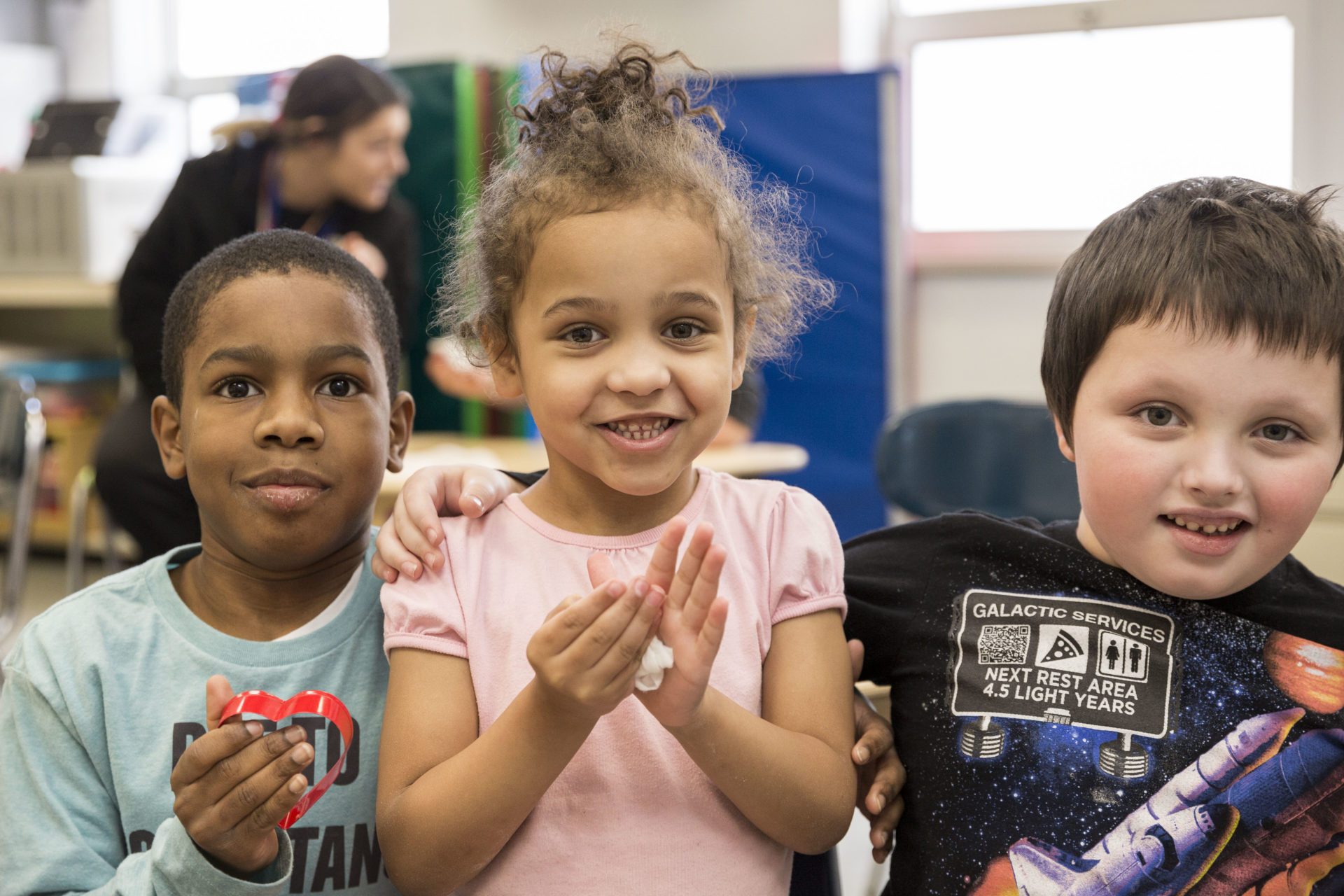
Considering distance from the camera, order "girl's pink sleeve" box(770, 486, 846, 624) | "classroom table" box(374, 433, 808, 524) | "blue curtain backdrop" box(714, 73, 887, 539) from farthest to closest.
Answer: "blue curtain backdrop" box(714, 73, 887, 539) → "classroom table" box(374, 433, 808, 524) → "girl's pink sleeve" box(770, 486, 846, 624)

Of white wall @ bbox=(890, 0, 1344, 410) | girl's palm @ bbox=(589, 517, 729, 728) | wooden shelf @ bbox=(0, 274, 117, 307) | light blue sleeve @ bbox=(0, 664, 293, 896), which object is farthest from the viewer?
wooden shelf @ bbox=(0, 274, 117, 307)

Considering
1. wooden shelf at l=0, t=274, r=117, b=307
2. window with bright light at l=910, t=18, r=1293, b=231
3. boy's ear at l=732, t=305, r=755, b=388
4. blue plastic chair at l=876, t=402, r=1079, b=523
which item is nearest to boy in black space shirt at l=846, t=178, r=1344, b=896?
boy's ear at l=732, t=305, r=755, b=388

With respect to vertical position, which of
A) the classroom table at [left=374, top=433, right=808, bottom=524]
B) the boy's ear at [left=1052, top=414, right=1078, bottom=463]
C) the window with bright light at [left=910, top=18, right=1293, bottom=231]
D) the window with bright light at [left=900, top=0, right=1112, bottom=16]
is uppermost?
the window with bright light at [left=900, top=0, right=1112, bottom=16]

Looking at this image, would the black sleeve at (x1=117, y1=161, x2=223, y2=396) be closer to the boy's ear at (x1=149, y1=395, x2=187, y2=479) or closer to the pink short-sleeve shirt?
the boy's ear at (x1=149, y1=395, x2=187, y2=479)

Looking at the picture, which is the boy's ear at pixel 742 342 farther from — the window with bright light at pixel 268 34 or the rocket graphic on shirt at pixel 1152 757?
the window with bright light at pixel 268 34

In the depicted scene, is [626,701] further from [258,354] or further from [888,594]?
[258,354]

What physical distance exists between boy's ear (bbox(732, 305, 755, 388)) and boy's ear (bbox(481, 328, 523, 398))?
0.58 feet

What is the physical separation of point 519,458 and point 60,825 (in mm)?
1706

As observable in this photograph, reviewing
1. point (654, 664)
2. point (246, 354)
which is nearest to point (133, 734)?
point (246, 354)

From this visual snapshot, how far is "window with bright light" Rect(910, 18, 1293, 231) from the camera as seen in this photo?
3230 millimetres

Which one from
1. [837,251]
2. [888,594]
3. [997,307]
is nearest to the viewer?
[888,594]

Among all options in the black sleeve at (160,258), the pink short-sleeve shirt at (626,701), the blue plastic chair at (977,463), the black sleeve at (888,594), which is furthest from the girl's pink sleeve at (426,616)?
the black sleeve at (160,258)

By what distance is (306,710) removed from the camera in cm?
92

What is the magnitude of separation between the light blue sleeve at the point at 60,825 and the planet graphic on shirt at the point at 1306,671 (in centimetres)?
76
